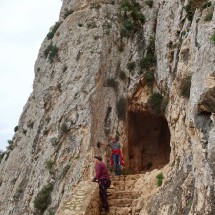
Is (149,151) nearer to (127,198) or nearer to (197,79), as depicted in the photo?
(127,198)

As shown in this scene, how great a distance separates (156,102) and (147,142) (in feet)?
12.6

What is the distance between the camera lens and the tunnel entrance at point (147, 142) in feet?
69.0

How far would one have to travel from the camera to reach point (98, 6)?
2608 cm

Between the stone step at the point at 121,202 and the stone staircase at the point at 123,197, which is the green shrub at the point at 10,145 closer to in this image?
the stone staircase at the point at 123,197

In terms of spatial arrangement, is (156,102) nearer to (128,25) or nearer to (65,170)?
(65,170)

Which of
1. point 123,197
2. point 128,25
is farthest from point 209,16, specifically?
point 128,25

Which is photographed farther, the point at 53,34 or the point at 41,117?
the point at 53,34

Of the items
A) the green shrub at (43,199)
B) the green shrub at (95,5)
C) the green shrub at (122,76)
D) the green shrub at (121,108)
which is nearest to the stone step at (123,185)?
the green shrub at (43,199)

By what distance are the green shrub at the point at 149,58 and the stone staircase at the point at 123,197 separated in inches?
304

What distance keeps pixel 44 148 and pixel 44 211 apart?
4035 mm

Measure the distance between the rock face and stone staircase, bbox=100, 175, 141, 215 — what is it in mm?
539

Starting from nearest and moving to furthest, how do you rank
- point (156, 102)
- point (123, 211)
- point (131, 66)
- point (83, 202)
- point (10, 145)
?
point (83, 202) → point (123, 211) → point (156, 102) → point (131, 66) → point (10, 145)

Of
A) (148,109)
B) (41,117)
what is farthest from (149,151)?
(41,117)

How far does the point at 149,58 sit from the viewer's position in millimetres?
20906
